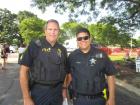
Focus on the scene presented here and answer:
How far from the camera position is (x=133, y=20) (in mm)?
25328

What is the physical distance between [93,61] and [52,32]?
65 centimetres

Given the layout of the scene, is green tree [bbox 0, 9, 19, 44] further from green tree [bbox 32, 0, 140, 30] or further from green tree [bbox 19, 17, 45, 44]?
green tree [bbox 32, 0, 140, 30]

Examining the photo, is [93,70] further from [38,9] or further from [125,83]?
[38,9]

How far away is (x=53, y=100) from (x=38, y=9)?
20.1 m

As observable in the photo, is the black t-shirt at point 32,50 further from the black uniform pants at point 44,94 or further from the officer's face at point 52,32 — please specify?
the black uniform pants at point 44,94

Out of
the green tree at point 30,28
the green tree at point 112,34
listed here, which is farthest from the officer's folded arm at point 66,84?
the green tree at point 30,28

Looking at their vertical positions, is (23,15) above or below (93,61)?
above

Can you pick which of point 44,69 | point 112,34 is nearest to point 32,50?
point 44,69

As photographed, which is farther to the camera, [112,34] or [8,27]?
[8,27]

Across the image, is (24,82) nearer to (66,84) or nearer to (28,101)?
(28,101)

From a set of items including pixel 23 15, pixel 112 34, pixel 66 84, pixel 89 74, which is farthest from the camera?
pixel 23 15

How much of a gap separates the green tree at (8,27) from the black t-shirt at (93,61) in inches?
4730

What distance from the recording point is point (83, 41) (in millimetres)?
5328

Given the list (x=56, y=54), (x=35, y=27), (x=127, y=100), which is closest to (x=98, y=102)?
(x=56, y=54)
